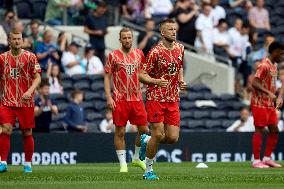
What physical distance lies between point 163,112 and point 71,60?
11.5 meters

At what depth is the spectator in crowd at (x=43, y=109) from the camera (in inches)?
970

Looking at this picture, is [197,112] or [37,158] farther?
[197,112]

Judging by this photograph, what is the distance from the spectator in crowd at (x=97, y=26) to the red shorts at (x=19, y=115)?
1004 cm

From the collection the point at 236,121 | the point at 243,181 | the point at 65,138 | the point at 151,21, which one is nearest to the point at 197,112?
the point at 236,121

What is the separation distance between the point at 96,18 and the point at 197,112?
3.40m

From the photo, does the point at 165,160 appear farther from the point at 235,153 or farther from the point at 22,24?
Answer: the point at 22,24

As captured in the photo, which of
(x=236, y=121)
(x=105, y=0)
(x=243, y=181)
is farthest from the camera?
(x=105, y=0)

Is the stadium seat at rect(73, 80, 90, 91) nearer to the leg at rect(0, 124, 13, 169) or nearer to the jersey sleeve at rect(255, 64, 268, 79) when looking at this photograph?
the jersey sleeve at rect(255, 64, 268, 79)

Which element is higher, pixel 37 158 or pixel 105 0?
pixel 105 0

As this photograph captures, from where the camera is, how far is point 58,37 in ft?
92.7

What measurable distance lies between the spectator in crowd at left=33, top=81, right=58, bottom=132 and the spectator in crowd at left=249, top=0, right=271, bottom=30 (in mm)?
9014

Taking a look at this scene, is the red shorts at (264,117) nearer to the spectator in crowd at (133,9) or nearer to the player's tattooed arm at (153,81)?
the player's tattooed arm at (153,81)

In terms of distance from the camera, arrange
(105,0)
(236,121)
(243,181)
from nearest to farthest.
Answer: (243,181)
(236,121)
(105,0)

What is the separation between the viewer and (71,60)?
28078 mm
